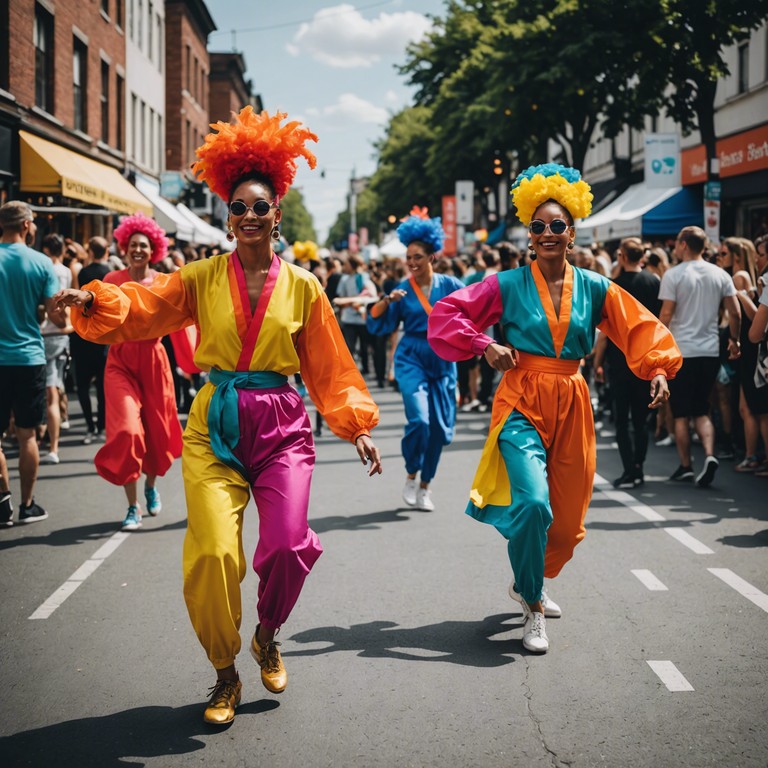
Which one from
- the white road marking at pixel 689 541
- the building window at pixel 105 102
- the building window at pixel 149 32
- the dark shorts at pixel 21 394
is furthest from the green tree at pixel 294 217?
the white road marking at pixel 689 541

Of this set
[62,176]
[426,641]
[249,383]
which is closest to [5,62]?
[62,176]

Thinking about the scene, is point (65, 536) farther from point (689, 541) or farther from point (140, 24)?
point (140, 24)

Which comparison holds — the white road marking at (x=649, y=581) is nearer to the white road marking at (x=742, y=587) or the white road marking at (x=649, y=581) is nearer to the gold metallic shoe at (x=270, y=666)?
the white road marking at (x=742, y=587)

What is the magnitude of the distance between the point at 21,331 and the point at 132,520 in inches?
61.7

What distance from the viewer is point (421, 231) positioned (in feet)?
27.3

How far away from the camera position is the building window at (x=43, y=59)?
20.6 m

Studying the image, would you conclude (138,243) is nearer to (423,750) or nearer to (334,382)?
(334,382)

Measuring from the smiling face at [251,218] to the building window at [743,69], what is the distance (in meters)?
23.5

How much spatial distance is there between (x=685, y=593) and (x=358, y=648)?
6.61 feet

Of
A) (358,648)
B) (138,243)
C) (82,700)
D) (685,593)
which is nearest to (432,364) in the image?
(138,243)

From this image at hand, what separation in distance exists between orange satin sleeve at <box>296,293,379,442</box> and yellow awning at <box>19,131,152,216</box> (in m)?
15.0

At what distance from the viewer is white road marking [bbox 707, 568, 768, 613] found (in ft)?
18.8

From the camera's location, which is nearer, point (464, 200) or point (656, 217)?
point (656, 217)

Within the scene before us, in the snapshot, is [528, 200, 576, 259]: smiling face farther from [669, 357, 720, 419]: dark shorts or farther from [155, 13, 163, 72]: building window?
[155, 13, 163, 72]: building window
